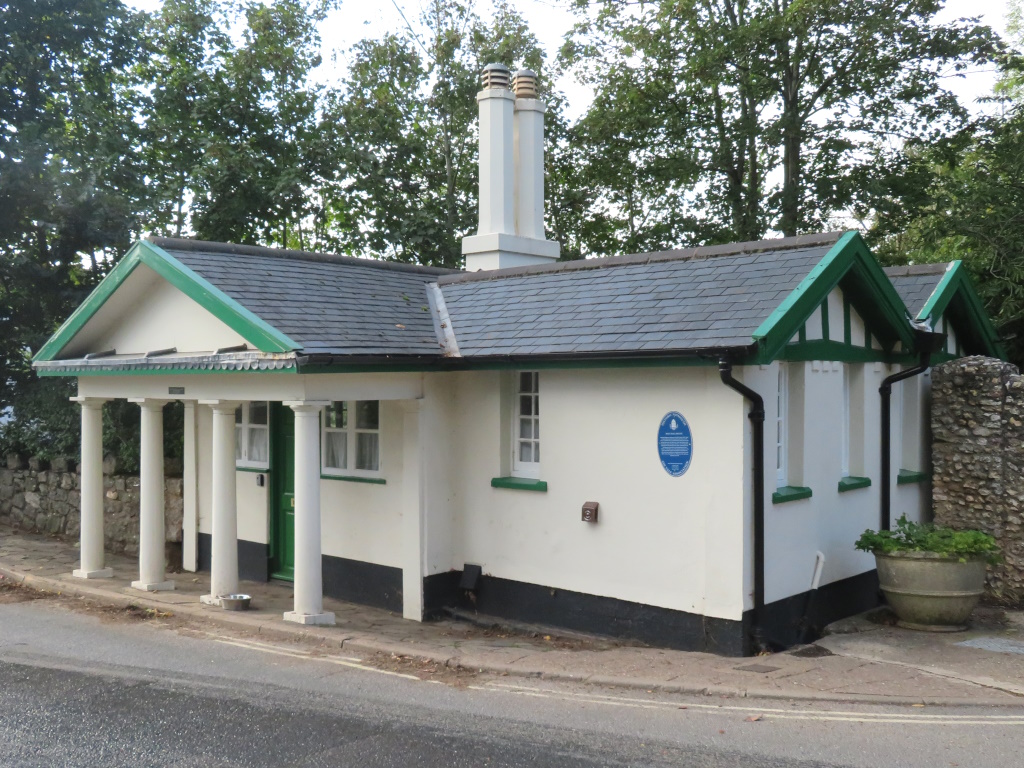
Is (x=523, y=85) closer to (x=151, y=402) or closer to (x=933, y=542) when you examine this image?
(x=151, y=402)

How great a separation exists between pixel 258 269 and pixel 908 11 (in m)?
15.5

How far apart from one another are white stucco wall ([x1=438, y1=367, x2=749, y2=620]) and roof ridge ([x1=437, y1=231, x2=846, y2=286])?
1.69 meters

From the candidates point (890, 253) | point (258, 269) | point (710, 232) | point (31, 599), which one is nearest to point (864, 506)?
point (258, 269)

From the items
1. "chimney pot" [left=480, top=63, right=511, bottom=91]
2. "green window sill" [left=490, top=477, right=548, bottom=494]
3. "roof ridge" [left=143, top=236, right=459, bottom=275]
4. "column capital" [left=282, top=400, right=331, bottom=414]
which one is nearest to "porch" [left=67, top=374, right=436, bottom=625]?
"column capital" [left=282, top=400, right=331, bottom=414]

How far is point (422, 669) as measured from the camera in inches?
340

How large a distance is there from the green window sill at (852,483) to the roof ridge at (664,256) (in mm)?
2579

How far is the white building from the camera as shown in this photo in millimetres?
9062

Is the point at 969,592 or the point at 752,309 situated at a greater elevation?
the point at 752,309

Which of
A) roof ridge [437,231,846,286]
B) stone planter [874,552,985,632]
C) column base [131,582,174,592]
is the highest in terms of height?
roof ridge [437,231,846,286]

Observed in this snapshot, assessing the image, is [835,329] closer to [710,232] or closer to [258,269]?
[258,269]

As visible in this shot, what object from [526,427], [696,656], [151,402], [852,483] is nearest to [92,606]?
[151,402]

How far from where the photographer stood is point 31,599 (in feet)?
38.7

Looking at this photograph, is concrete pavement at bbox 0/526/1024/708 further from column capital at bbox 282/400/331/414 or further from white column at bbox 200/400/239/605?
column capital at bbox 282/400/331/414

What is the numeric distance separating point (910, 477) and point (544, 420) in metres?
4.69
